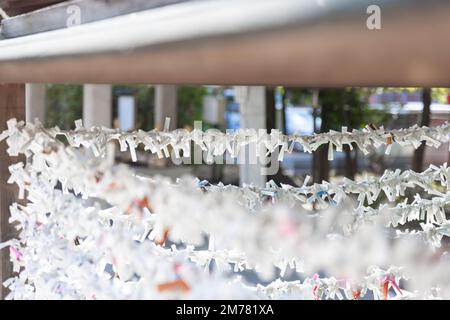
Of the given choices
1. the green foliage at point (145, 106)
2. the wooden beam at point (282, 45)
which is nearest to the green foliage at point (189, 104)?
the green foliage at point (145, 106)

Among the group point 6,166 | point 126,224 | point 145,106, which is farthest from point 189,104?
point 126,224

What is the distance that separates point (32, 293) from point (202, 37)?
93cm

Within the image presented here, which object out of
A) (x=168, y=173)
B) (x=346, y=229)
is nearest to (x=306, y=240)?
(x=346, y=229)

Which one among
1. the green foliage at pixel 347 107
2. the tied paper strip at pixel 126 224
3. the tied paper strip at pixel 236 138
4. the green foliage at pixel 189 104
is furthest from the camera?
the green foliage at pixel 189 104

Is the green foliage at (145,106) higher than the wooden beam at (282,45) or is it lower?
higher

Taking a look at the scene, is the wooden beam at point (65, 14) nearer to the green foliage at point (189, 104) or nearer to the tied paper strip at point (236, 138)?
the tied paper strip at point (236, 138)

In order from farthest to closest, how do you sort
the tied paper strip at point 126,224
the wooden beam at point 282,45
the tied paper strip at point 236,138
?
1. the tied paper strip at point 236,138
2. the tied paper strip at point 126,224
3. the wooden beam at point 282,45

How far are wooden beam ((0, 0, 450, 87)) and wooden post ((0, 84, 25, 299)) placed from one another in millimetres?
699

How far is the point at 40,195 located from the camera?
1370 millimetres

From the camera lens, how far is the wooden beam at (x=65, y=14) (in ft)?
3.62

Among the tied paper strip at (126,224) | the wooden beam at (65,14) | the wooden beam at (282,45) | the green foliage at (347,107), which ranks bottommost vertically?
the tied paper strip at (126,224)

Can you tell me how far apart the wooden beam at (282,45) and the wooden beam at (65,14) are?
127 mm

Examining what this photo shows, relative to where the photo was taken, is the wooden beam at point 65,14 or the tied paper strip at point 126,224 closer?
the tied paper strip at point 126,224

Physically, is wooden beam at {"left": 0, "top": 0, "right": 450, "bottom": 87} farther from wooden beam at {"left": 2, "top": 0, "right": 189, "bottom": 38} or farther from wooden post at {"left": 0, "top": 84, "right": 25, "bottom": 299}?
wooden post at {"left": 0, "top": 84, "right": 25, "bottom": 299}
